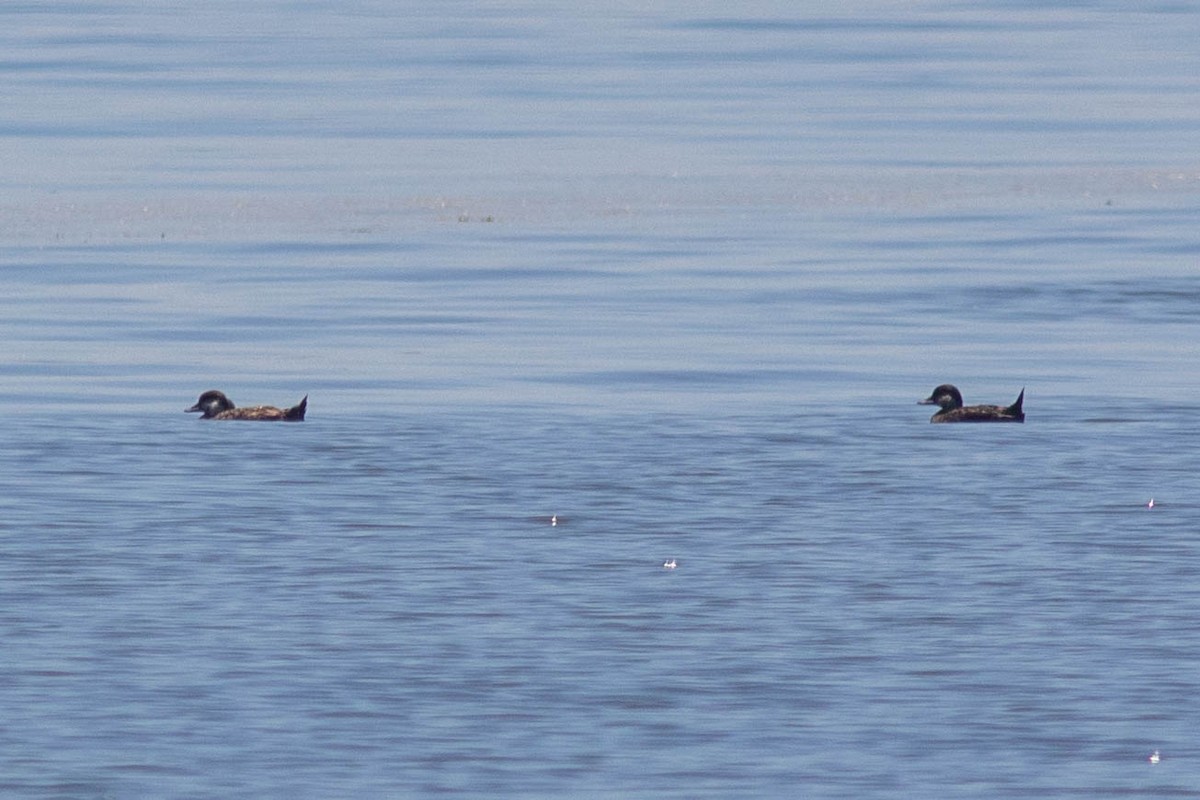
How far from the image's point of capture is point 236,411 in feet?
49.4

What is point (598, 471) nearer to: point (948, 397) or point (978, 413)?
point (978, 413)

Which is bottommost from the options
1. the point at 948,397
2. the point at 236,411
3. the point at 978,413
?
the point at 236,411

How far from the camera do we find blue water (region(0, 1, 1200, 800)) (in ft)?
27.6

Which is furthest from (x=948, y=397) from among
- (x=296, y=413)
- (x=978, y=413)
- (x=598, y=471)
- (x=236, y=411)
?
(x=236, y=411)

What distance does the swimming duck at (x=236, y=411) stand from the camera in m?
15.0

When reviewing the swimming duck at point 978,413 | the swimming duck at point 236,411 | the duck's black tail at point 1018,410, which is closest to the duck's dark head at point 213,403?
the swimming duck at point 236,411

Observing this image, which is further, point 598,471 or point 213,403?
point 213,403

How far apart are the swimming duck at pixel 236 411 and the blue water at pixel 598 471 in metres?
0.13

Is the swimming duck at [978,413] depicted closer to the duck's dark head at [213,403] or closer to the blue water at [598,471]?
the blue water at [598,471]

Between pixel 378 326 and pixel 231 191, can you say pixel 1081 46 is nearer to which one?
pixel 231 191

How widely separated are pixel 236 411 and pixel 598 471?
103 inches

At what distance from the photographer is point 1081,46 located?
5303 cm

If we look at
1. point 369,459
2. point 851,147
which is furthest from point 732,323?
point 851,147

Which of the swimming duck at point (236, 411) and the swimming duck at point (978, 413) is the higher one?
the swimming duck at point (978, 413)
